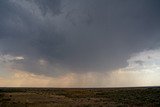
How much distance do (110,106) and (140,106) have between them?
5.02 meters

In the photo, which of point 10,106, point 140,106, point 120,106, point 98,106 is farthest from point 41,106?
point 140,106

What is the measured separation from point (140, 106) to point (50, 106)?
15.2m

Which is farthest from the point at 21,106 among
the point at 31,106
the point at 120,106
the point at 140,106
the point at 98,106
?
the point at 140,106

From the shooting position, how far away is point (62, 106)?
146 ft

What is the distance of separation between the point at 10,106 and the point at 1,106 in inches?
57.6

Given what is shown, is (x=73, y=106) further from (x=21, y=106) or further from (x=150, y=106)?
(x=150, y=106)

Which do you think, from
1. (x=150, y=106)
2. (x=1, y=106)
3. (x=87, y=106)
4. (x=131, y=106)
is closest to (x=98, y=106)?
(x=87, y=106)

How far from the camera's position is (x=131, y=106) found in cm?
4381

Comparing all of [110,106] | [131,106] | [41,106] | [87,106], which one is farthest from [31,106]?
[131,106]

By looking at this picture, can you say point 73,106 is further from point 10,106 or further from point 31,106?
point 10,106

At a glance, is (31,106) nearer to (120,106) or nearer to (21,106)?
(21,106)

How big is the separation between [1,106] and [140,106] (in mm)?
23354

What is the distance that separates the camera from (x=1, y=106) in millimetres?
43938

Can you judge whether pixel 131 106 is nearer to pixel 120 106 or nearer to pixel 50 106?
pixel 120 106
